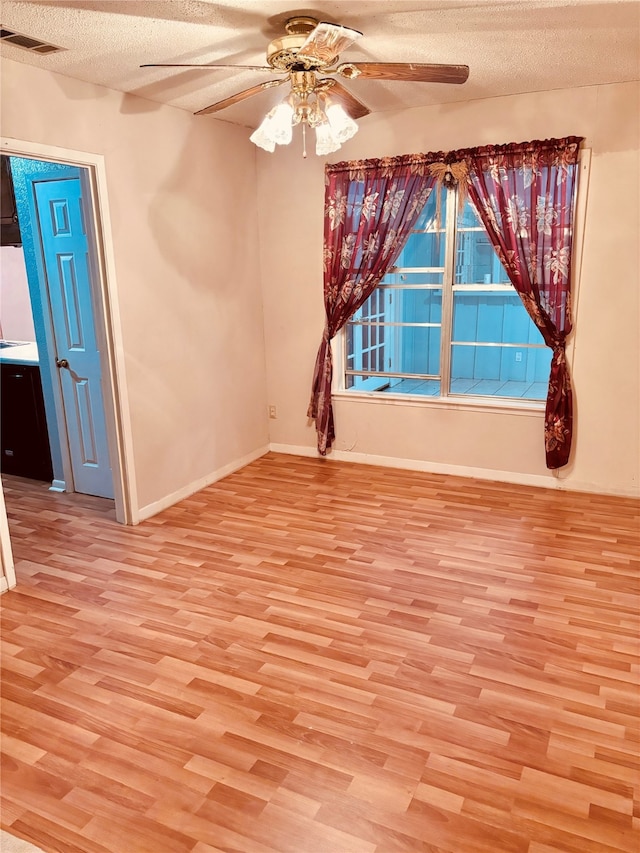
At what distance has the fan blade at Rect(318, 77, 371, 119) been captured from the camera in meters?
2.70

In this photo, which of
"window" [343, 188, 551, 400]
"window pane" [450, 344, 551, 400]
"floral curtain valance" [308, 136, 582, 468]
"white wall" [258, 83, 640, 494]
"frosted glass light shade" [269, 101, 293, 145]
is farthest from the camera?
"window pane" [450, 344, 551, 400]

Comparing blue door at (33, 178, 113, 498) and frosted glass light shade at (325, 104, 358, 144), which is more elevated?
frosted glass light shade at (325, 104, 358, 144)

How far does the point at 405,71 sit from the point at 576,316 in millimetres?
2301

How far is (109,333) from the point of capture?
3715 mm

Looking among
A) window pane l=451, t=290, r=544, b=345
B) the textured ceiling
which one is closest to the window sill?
window pane l=451, t=290, r=544, b=345

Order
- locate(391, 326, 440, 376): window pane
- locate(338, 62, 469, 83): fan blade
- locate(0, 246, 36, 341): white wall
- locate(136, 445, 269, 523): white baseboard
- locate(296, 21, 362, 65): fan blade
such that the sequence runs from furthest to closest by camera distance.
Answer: locate(0, 246, 36, 341): white wall → locate(391, 326, 440, 376): window pane → locate(136, 445, 269, 523): white baseboard → locate(338, 62, 469, 83): fan blade → locate(296, 21, 362, 65): fan blade

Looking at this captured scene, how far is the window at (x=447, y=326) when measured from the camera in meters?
4.46

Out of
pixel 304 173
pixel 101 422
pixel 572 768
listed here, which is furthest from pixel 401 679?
pixel 304 173

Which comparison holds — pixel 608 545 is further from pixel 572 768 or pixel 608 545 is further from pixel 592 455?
pixel 572 768

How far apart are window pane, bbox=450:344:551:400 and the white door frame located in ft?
8.01

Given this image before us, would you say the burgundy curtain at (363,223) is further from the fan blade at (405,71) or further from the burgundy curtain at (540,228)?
the fan blade at (405,71)

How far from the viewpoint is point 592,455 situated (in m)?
4.29

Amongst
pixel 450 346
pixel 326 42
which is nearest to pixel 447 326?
pixel 450 346

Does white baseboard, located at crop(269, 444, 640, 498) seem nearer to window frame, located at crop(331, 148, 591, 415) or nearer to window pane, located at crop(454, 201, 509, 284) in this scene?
window frame, located at crop(331, 148, 591, 415)
